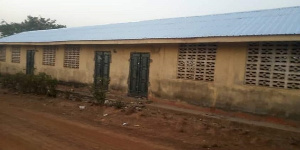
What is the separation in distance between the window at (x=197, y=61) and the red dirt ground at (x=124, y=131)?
1.56m

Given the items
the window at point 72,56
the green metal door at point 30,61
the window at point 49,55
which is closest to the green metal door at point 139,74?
the window at point 72,56

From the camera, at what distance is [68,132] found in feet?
20.9

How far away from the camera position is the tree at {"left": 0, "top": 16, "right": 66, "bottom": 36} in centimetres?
3891

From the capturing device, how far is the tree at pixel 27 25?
128 ft

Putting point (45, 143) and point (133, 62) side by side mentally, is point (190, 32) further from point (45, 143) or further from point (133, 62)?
point (45, 143)

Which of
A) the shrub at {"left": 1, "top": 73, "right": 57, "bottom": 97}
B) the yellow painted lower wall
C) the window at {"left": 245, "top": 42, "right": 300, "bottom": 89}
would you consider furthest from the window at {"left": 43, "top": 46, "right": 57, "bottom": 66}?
the window at {"left": 245, "top": 42, "right": 300, "bottom": 89}

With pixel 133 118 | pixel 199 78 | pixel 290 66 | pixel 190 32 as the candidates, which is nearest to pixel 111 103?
pixel 133 118

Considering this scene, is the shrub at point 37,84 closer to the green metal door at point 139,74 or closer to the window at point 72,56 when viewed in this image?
the window at point 72,56

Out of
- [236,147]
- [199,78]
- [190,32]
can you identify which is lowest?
[236,147]

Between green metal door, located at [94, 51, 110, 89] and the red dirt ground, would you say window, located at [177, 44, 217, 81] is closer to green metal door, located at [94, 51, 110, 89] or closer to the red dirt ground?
the red dirt ground

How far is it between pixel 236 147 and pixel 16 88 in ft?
37.3

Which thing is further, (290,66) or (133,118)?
(133,118)

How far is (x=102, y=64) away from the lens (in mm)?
12859

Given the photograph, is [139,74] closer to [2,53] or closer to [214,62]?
[214,62]
